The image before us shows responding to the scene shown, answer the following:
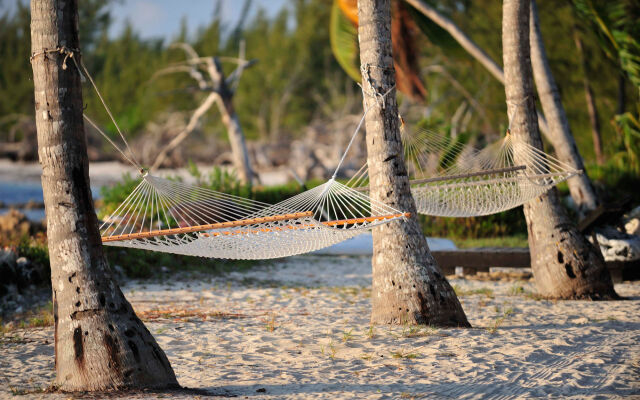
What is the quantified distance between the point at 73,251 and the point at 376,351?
1.54 metres

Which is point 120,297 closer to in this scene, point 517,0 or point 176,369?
point 176,369

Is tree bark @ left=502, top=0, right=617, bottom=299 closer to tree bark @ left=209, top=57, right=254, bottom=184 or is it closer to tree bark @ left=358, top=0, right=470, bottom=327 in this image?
tree bark @ left=358, top=0, right=470, bottom=327

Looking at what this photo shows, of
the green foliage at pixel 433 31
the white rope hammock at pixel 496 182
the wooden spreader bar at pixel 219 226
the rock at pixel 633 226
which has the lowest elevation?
the rock at pixel 633 226

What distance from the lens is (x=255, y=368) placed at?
337 centimetres

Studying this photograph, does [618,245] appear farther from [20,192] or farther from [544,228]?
[20,192]

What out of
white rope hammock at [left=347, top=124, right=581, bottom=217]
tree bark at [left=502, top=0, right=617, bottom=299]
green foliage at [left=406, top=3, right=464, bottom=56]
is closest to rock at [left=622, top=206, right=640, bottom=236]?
white rope hammock at [left=347, top=124, right=581, bottom=217]

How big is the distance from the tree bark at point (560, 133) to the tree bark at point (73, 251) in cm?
447

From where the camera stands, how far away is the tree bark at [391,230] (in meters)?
4.09

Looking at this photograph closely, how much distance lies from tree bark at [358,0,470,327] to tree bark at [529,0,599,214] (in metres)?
2.60

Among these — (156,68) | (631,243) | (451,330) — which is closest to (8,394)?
(451,330)

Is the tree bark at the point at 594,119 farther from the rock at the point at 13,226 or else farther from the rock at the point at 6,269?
the rock at the point at 6,269

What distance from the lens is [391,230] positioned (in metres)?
4.16

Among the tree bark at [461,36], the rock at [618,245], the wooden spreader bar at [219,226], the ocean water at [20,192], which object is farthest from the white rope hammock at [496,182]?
the ocean water at [20,192]

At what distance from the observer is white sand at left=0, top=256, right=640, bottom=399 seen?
3.05 meters
